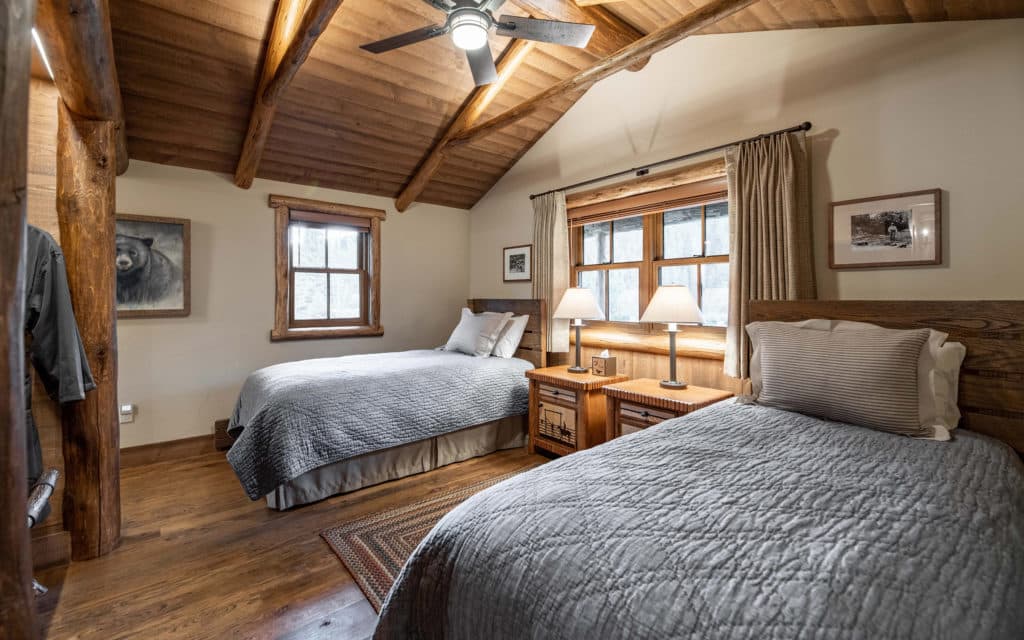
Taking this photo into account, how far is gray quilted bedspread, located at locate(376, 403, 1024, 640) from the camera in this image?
0.75 m

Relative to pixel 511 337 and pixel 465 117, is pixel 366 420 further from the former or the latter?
pixel 465 117

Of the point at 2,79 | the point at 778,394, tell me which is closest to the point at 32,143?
the point at 2,79

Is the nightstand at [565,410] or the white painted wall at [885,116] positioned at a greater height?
the white painted wall at [885,116]

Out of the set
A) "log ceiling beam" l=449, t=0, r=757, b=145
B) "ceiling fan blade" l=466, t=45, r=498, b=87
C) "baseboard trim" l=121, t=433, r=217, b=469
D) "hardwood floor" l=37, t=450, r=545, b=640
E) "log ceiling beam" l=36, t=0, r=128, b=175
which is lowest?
"hardwood floor" l=37, t=450, r=545, b=640

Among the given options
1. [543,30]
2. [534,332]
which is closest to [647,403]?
[534,332]

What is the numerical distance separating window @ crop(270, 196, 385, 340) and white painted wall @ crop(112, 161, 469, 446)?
9cm

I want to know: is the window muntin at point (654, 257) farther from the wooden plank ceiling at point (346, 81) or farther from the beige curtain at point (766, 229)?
the wooden plank ceiling at point (346, 81)

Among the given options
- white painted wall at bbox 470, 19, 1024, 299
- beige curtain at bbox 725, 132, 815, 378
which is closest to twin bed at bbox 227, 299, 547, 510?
beige curtain at bbox 725, 132, 815, 378

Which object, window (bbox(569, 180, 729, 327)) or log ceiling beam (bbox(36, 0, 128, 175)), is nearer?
log ceiling beam (bbox(36, 0, 128, 175))

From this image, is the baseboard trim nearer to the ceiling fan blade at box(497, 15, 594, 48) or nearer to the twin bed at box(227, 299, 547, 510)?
the twin bed at box(227, 299, 547, 510)

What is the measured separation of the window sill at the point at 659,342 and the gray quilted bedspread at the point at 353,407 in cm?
66

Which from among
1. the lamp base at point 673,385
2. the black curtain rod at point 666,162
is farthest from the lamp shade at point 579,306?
the black curtain rod at point 666,162

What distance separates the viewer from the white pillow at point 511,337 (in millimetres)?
3916

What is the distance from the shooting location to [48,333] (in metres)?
1.98
